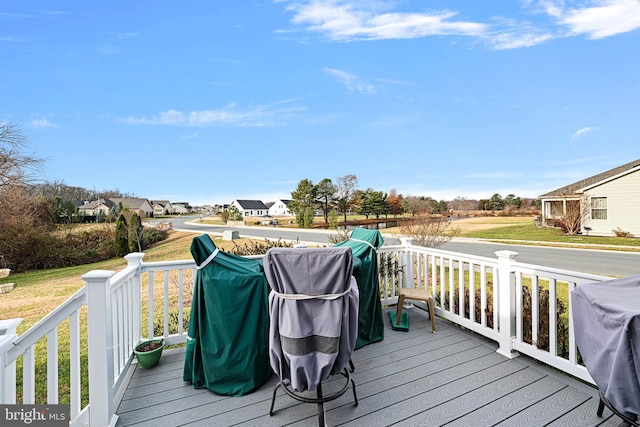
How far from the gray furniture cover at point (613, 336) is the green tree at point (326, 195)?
95.6ft

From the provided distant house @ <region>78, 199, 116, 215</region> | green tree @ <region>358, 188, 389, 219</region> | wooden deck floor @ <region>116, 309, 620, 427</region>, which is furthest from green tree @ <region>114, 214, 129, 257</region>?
distant house @ <region>78, 199, 116, 215</region>

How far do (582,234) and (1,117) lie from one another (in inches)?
1127

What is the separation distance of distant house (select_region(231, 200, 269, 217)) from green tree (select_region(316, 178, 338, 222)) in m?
27.3

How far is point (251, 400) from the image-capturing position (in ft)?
7.09

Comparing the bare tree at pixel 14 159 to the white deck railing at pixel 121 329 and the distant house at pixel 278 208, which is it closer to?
the white deck railing at pixel 121 329

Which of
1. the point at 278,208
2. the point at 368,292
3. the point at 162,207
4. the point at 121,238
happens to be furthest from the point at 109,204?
the point at 368,292

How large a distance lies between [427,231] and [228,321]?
8117 millimetres

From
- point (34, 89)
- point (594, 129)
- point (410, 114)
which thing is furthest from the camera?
point (410, 114)

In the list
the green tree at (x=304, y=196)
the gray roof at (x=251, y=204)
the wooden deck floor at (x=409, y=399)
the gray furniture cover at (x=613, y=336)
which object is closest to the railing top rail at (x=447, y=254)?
the wooden deck floor at (x=409, y=399)

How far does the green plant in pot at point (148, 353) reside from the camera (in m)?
2.59

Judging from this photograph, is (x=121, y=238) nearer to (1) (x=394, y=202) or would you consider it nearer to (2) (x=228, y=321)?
(2) (x=228, y=321)

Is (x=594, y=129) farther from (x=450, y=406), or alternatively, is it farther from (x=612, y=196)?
(x=450, y=406)

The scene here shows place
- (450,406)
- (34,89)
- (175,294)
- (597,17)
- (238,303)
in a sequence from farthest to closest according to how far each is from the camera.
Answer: (34,89) → (175,294) → (597,17) → (238,303) → (450,406)

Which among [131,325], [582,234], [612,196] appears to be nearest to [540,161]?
[612,196]
